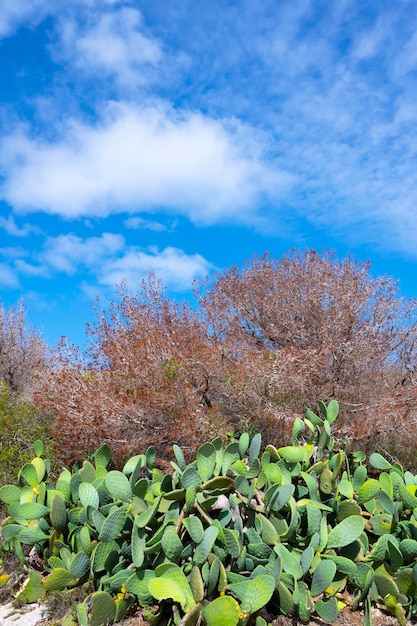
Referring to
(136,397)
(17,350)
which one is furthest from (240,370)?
(17,350)

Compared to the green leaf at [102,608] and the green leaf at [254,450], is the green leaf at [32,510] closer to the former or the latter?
the green leaf at [102,608]

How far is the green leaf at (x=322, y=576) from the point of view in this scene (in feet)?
11.6

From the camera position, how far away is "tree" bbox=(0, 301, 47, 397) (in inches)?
732

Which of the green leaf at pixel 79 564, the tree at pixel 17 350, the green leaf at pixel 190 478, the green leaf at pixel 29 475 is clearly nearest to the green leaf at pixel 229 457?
the green leaf at pixel 190 478

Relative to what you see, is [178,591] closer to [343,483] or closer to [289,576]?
[289,576]

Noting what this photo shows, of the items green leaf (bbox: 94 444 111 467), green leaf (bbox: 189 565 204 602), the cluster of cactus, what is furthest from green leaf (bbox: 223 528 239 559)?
green leaf (bbox: 94 444 111 467)

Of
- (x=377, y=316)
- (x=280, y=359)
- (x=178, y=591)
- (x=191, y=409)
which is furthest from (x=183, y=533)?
(x=377, y=316)

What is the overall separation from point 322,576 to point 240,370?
5.41 m

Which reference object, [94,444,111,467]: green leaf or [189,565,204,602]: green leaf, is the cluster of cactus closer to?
[189,565,204,602]: green leaf

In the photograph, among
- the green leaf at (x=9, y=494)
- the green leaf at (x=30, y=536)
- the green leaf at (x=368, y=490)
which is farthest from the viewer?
the green leaf at (x=9, y=494)

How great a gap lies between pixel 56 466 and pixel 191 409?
2.09 metres

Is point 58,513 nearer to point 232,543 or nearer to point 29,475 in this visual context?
point 29,475

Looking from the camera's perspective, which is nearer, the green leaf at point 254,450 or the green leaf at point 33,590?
the green leaf at point 33,590

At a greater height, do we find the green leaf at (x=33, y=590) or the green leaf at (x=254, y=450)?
the green leaf at (x=254, y=450)
